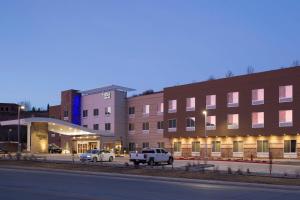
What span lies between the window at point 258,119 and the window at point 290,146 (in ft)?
12.7

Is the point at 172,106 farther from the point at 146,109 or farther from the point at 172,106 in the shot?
the point at 146,109

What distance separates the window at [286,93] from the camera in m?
62.7

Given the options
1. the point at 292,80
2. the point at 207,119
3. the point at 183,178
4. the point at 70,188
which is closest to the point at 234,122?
the point at 207,119

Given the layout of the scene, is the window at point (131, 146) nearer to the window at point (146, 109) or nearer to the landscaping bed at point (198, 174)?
the window at point (146, 109)

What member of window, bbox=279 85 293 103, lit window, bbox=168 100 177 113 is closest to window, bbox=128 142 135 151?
lit window, bbox=168 100 177 113

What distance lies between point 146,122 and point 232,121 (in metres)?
21.4

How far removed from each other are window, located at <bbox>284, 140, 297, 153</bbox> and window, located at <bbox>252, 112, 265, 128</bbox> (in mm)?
3873

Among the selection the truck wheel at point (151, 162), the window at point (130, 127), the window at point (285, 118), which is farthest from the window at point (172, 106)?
the truck wheel at point (151, 162)

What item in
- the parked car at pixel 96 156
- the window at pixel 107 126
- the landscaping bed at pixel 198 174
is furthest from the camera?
the window at pixel 107 126

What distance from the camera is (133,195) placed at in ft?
69.6

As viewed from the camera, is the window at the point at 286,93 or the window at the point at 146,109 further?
the window at the point at 146,109

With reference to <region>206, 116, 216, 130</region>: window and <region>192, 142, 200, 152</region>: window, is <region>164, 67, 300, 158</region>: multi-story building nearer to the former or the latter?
<region>206, 116, 216, 130</region>: window

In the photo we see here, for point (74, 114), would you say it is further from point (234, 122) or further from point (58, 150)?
point (234, 122)

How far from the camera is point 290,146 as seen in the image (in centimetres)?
6319
